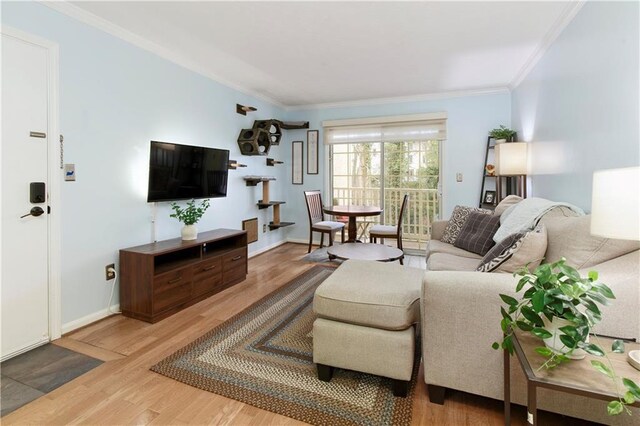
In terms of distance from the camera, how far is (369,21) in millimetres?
2566

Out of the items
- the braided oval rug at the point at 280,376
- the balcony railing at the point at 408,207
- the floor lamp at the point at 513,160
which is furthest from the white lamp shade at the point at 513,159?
the braided oval rug at the point at 280,376

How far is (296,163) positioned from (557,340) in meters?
4.84

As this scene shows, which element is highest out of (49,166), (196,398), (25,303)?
(49,166)

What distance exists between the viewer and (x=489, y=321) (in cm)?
142

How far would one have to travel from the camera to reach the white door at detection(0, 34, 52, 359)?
6.63 ft

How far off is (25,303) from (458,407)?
8.97 ft

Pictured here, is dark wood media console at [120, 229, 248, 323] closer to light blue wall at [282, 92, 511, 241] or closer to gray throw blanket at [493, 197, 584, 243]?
gray throw blanket at [493, 197, 584, 243]

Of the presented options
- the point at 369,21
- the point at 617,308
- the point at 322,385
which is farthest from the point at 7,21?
the point at 617,308

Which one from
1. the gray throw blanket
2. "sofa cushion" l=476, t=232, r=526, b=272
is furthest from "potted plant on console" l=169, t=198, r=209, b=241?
the gray throw blanket

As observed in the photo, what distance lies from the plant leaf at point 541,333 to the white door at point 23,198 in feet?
9.48

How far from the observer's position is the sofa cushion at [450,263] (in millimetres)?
2407

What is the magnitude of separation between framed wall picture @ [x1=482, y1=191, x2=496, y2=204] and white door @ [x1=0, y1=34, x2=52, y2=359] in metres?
4.78

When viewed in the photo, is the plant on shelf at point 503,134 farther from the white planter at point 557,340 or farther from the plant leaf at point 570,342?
the plant leaf at point 570,342

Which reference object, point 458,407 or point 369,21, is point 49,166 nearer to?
point 369,21
